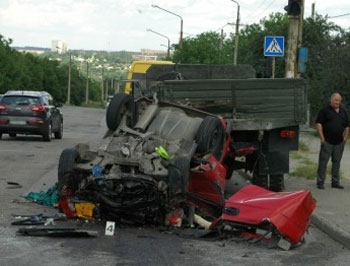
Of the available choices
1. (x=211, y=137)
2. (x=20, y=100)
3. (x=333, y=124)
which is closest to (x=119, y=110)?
(x=211, y=137)

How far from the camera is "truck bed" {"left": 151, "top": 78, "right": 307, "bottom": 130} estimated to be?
1054 centimetres

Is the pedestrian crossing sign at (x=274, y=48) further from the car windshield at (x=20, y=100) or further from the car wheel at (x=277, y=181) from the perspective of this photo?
the car windshield at (x=20, y=100)

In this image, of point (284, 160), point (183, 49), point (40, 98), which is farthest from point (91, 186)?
point (183, 49)

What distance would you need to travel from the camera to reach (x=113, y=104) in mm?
9711

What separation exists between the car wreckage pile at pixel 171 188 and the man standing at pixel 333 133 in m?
3.68

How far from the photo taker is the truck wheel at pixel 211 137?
8.78 m

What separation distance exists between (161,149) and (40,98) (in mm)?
15094

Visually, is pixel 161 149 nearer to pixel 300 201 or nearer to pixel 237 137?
pixel 300 201

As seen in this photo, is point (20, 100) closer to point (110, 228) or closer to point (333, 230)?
point (110, 228)

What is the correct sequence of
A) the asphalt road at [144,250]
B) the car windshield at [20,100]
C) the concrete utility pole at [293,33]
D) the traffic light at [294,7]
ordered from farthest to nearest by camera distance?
the car windshield at [20,100], the concrete utility pole at [293,33], the traffic light at [294,7], the asphalt road at [144,250]

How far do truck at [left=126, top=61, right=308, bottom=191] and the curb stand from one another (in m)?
1.90

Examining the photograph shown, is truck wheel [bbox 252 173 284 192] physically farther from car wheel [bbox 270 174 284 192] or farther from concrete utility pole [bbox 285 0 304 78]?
concrete utility pole [bbox 285 0 304 78]

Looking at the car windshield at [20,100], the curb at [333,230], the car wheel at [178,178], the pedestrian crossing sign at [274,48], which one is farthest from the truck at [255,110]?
the car windshield at [20,100]

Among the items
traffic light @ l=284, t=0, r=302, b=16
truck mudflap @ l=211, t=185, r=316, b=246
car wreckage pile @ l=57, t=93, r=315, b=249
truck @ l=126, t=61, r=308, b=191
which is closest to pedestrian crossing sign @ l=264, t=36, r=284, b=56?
traffic light @ l=284, t=0, r=302, b=16
